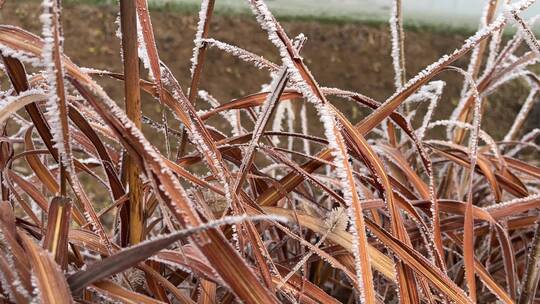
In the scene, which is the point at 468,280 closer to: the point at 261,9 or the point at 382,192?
the point at 382,192

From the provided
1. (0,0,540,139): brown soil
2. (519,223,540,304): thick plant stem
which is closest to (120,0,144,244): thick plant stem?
(519,223,540,304): thick plant stem

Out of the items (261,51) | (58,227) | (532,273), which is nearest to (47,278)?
(58,227)

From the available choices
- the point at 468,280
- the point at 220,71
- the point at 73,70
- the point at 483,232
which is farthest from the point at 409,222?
the point at 220,71

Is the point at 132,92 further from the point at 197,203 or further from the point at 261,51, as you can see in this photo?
the point at 261,51

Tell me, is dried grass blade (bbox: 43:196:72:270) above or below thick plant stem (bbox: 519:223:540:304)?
above

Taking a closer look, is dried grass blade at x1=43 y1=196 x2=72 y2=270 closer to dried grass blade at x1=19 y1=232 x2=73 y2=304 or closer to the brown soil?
dried grass blade at x1=19 y1=232 x2=73 y2=304

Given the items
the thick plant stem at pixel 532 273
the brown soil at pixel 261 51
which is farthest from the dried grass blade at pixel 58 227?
the brown soil at pixel 261 51
